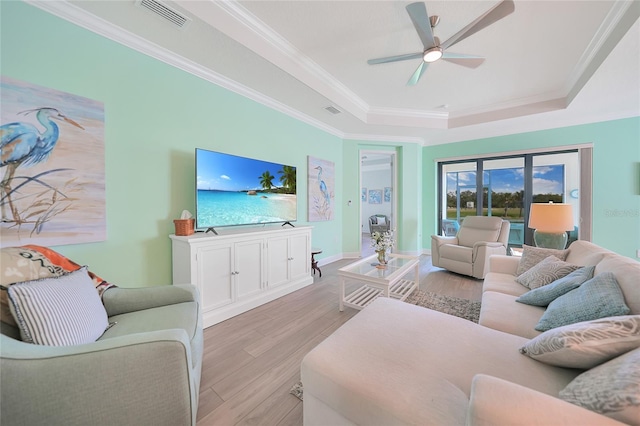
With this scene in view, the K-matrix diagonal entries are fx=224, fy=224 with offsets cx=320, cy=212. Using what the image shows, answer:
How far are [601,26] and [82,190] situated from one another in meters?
4.85

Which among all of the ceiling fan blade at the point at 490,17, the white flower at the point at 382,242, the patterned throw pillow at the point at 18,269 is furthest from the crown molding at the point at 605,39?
the patterned throw pillow at the point at 18,269

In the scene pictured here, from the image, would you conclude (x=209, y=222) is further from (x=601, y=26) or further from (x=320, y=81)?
(x=601, y=26)

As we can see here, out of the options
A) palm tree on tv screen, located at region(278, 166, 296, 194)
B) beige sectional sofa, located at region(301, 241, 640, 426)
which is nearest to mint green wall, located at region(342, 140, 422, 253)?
palm tree on tv screen, located at region(278, 166, 296, 194)

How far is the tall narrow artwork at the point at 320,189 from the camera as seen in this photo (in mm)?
4027

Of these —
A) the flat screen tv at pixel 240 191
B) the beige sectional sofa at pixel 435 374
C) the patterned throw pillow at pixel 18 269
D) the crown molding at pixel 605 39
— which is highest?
the crown molding at pixel 605 39

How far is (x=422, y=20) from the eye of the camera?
71.6 inches

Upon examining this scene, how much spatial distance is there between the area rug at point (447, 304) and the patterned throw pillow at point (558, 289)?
0.73 m

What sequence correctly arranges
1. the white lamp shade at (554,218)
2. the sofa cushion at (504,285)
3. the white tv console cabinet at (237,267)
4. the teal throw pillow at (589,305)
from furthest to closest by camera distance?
the white lamp shade at (554,218) → the white tv console cabinet at (237,267) → the sofa cushion at (504,285) → the teal throw pillow at (589,305)

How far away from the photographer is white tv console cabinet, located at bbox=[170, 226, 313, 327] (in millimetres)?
2119

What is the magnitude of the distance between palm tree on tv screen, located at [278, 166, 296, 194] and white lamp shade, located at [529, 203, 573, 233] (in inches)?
129

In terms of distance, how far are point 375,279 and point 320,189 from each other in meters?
2.33

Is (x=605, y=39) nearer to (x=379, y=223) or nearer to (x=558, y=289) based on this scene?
(x=558, y=289)

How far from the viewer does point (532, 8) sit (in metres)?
1.97

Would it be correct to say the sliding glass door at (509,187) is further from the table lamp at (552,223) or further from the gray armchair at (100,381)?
the gray armchair at (100,381)
